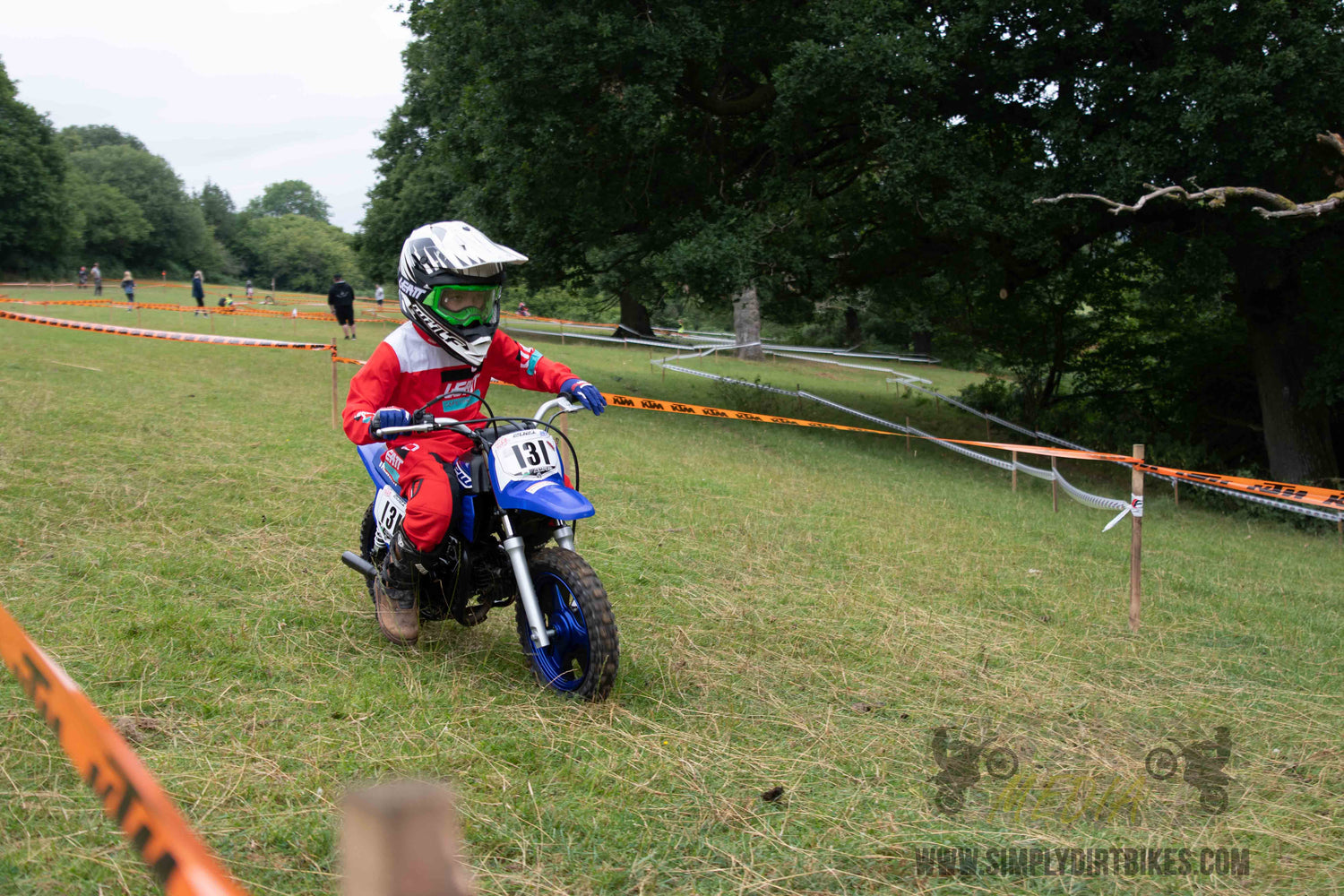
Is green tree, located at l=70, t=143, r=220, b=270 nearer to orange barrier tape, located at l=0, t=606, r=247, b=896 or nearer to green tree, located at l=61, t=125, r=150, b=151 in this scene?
green tree, located at l=61, t=125, r=150, b=151

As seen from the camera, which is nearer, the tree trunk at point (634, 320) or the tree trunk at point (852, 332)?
the tree trunk at point (634, 320)

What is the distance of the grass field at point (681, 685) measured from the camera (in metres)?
3.17

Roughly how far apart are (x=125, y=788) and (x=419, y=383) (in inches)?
136

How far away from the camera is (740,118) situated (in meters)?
17.8

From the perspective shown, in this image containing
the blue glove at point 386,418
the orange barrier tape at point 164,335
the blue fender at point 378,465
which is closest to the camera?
the blue glove at point 386,418

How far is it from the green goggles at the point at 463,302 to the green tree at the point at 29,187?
6015 cm

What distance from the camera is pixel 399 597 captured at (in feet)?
15.9

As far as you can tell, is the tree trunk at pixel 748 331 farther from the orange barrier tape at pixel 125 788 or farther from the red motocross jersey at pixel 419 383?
the orange barrier tape at pixel 125 788

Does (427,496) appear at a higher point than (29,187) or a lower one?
lower

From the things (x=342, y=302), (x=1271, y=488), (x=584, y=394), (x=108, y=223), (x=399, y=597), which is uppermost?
(x=108, y=223)

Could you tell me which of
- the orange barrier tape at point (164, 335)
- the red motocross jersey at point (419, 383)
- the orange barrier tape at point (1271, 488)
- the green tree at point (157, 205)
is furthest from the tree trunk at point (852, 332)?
the green tree at point (157, 205)

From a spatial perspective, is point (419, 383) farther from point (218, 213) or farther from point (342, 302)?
point (218, 213)

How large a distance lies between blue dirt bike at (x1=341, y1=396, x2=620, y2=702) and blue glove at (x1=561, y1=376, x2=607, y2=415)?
59 mm

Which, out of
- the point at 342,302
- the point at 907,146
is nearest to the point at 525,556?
the point at 907,146
